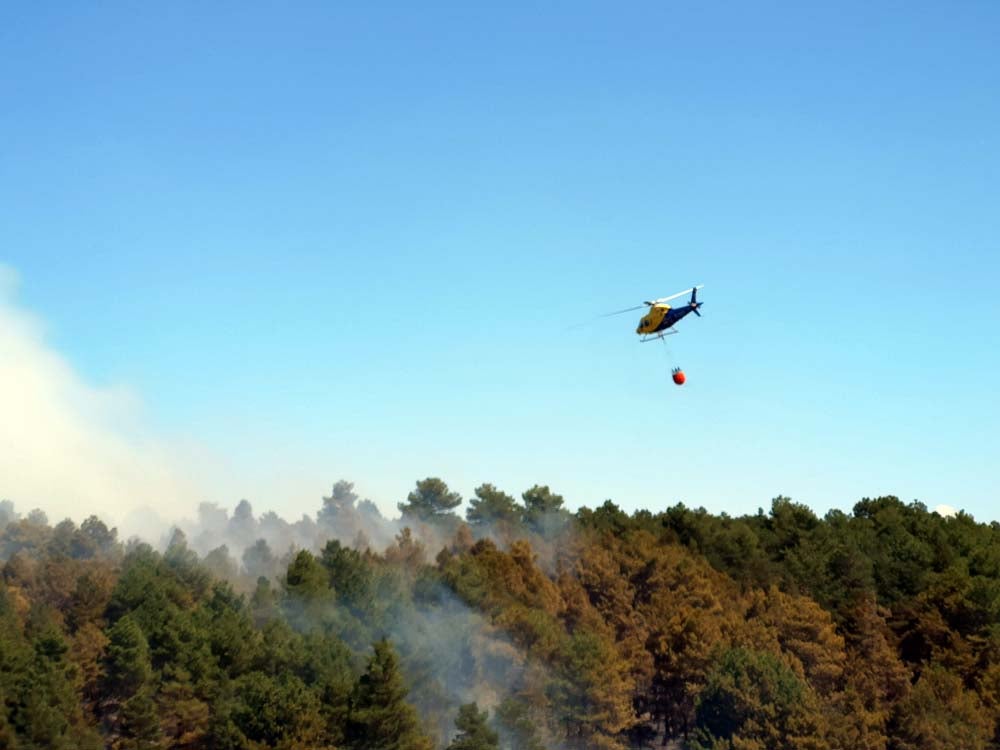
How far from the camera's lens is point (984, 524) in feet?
559

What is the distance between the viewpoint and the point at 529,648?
94.3 meters

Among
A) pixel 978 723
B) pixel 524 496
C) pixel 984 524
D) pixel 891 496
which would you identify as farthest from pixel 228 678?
pixel 984 524

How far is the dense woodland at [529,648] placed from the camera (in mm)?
72938

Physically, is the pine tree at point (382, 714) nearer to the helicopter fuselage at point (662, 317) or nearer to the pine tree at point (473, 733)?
the pine tree at point (473, 733)

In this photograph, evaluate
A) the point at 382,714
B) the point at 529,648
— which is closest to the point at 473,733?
the point at 382,714

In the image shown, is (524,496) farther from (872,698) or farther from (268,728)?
(268,728)

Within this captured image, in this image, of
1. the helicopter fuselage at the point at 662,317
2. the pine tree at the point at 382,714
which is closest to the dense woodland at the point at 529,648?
the pine tree at the point at 382,714

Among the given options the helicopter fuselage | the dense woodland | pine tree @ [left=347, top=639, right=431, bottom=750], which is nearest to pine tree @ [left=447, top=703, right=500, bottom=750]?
the dense woodland

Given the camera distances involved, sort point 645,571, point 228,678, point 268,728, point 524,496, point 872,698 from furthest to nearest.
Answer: point 524,496, point 645,571, point 872,698, point 228,678, point 268,728

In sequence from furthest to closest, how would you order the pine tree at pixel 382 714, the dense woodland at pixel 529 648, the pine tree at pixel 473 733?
the dense woodland at pixel 529 648 → the pine tree at pixel 382 714 → the pine tree at pixel 473 733

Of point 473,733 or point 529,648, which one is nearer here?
point 473,733

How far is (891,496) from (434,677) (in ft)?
345

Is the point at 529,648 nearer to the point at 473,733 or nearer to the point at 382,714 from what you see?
the point at 473,733

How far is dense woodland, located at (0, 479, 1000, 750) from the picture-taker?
7294 cm
